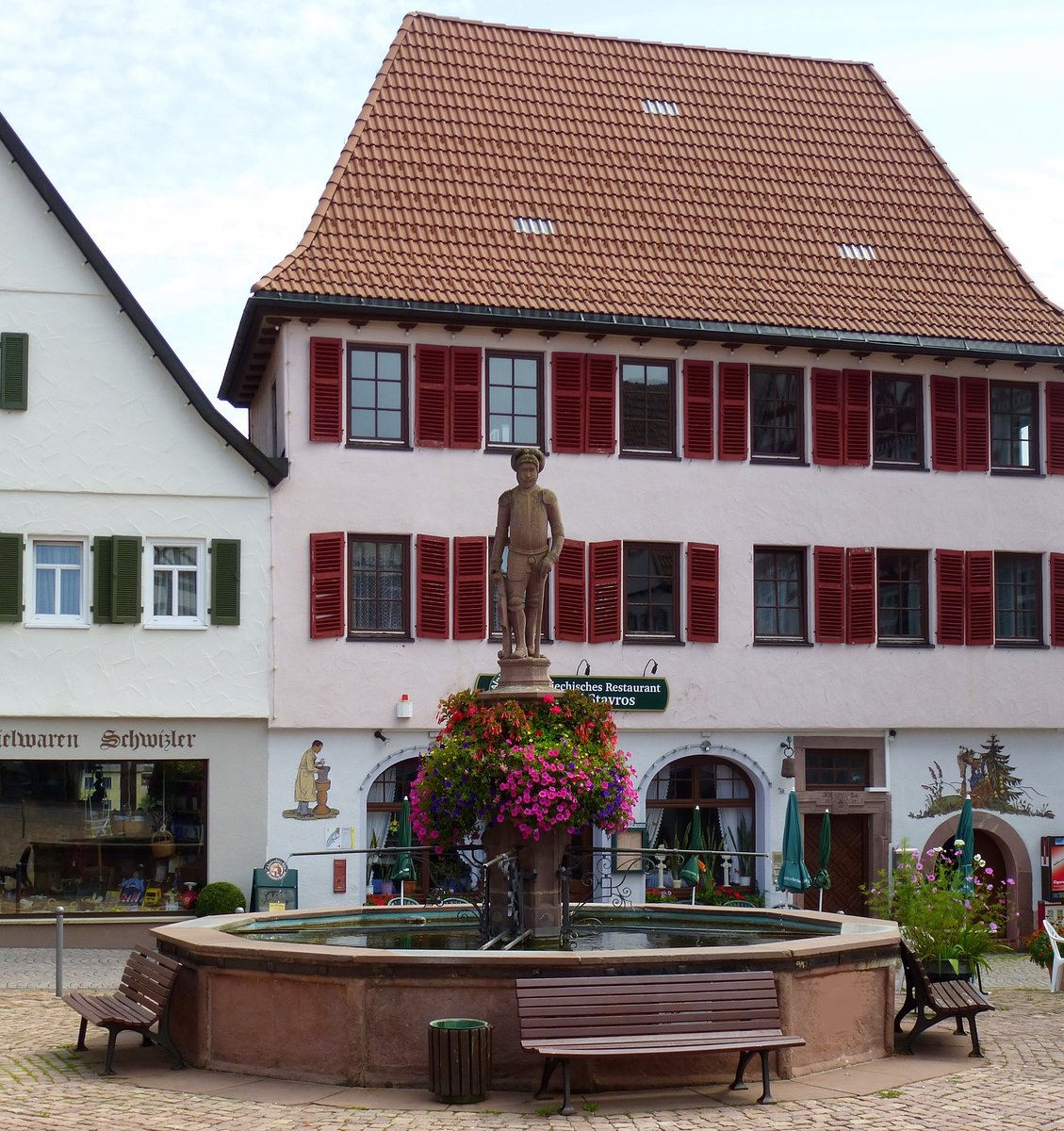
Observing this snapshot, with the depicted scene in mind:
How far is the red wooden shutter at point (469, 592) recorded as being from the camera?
985 inches

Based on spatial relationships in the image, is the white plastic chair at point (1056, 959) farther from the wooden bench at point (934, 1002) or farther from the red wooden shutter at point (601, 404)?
the red wooden shutter at point (601, 404)

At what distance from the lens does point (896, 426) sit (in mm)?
27562

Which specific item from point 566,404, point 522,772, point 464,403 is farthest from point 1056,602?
point 522,772

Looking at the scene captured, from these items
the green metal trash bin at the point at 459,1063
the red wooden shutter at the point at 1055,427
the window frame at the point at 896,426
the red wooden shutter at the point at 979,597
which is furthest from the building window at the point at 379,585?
the green metal trash bin at the point at 459,1063

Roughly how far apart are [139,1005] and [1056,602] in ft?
60.5

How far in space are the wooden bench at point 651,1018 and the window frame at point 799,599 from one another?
48.6 feet

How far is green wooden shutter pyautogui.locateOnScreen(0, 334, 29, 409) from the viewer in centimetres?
2380

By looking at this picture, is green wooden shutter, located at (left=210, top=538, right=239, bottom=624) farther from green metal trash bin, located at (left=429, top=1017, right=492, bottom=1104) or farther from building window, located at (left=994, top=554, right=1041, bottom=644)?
green metal trash bin, located at (left=429, top=1017, right=492, bottom=1104)

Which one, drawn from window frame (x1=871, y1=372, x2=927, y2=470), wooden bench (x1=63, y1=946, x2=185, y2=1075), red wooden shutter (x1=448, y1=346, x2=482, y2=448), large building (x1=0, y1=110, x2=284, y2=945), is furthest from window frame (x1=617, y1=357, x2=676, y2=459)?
wooden bench (x1=63, y1=946, x2=185, y2=1075)

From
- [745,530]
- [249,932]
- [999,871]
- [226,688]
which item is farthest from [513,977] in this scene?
[999,871]

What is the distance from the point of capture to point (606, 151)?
28.8 meters

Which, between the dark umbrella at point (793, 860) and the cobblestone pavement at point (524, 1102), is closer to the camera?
the cobblestone pavement at point (524, 1102)

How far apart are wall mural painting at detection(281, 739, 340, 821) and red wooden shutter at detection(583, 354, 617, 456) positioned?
5.73 m

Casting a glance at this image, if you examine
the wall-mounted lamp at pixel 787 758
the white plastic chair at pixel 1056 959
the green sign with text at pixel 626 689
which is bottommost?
the white plastic chair at pixel 1056 959
